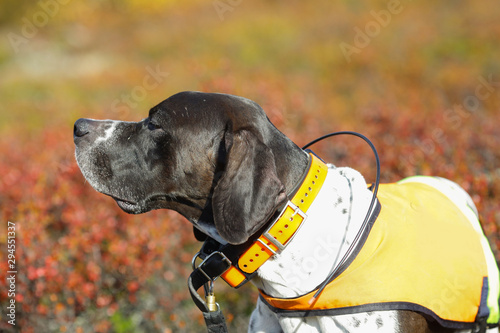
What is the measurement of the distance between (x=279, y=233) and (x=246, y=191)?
0.75 ft

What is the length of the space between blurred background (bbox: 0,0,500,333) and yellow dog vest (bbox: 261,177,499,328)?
100 centimetres

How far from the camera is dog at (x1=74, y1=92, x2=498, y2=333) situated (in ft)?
6.32

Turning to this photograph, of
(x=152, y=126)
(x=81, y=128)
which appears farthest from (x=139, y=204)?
(x=81, y=128)

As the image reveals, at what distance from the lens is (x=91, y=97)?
12.7 metres

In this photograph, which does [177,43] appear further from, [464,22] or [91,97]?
[464,22]

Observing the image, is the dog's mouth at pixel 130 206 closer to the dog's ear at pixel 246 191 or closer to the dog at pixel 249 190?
the dog at pixel 249 190

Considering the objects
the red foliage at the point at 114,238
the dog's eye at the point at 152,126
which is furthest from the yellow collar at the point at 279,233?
the red foliage at the point at 114,238

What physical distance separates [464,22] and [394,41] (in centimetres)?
235

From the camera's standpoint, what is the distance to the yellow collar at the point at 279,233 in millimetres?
1948

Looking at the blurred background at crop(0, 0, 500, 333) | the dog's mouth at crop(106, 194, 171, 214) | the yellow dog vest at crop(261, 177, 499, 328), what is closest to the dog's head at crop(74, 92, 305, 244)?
the dog's mouth at crop(106, 194, 171, 214)

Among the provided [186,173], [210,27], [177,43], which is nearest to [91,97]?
[177,43]

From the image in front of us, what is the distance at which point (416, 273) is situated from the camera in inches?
80.4

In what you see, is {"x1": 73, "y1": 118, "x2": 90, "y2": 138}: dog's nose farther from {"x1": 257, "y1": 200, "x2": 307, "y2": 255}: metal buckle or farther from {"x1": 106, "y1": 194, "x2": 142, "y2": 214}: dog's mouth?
{"x1": 257, "y1": 200, "x2": 307, "y2": 255}: metal buckle

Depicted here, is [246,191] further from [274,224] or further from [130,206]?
[130,206]
